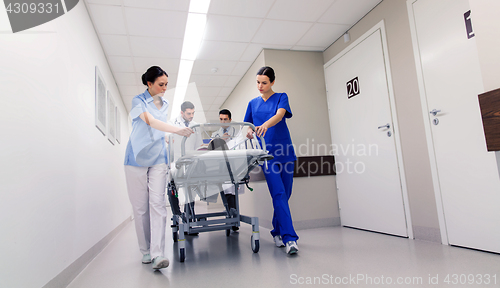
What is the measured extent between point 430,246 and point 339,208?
59.6 inches

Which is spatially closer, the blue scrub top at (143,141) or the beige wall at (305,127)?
the blue scrub top at (143,141)

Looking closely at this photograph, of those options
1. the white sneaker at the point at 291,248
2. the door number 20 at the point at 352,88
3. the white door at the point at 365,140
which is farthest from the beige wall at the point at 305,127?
the white sneaker at the point at 291,248

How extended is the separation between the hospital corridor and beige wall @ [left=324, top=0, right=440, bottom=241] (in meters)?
0.01

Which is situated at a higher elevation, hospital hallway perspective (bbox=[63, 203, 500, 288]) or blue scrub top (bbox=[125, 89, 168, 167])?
blue scrub top (bbox=[125, 89, 168, 167])

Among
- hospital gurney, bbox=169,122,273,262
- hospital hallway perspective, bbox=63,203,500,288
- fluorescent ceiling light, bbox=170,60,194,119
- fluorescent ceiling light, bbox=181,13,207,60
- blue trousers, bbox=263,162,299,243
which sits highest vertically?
fluorescent ceiling light, bbox=181,13,207,60

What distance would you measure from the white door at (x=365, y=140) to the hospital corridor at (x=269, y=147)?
0.02 metres

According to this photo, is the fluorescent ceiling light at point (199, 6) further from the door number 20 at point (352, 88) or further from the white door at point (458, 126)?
the white door at point (458, 126)

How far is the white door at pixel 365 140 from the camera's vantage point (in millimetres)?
3059

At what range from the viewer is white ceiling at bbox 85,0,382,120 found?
3.04 m

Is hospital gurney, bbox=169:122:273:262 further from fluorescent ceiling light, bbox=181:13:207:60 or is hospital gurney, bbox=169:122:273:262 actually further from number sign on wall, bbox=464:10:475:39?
number sign on wall, bbox=464:10:475:39

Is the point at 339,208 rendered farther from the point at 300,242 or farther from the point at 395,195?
the point at 300,242

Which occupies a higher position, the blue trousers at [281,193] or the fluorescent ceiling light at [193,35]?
the fluorescent ceiling light at [193,35]

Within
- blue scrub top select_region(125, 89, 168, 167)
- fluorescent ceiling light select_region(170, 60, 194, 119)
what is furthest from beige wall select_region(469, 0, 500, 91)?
fluorescent ceiling light select_region(170, 60, 194, 119)

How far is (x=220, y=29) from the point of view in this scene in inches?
138
